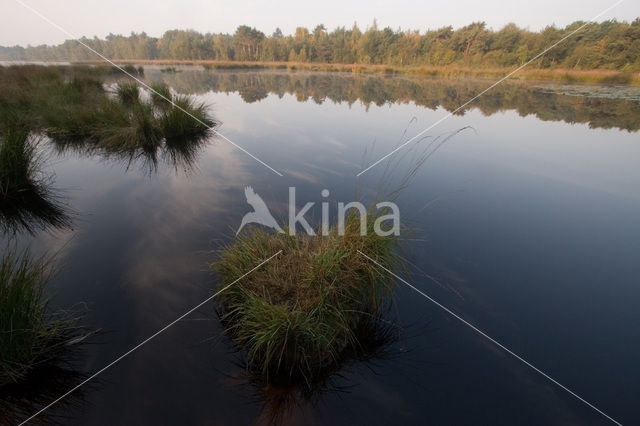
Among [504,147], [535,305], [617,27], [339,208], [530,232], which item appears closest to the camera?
[535,305]

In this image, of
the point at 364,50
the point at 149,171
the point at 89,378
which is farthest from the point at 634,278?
the point at 364,50

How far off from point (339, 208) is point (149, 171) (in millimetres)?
3862

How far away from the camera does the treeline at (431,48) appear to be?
24.9m

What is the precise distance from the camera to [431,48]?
40688mm

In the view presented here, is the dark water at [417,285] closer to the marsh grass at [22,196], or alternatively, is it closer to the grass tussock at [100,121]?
the marsh grass at [22,196]

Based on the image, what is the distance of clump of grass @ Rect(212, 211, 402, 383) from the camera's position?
71.9 inches

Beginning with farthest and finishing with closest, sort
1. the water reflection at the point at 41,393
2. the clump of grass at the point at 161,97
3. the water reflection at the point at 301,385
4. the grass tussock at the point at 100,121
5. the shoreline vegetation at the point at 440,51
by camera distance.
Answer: the shoreline vegetation at the point at 440,51
the clump of grass at the point at 161,97
the grass tussock at the point at 100,121
the water reflection at the point at 301,385
the water reflection at the point at 41,393

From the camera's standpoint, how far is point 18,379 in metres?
1.64

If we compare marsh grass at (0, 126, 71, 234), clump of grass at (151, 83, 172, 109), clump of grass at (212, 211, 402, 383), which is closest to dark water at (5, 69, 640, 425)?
clump of grass at (212, 211, 402, 383)

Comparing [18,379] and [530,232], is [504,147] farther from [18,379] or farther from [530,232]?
[18,379]

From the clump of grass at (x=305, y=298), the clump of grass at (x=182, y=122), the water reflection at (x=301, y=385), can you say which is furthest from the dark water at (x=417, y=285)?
the clump of grass at (x=182, y=122)

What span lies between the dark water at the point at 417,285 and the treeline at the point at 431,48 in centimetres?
2501

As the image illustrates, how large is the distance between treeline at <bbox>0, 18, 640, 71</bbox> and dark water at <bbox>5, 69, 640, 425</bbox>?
25013mm

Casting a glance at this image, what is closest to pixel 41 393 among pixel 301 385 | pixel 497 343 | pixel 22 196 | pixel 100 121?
pixel 301 385
